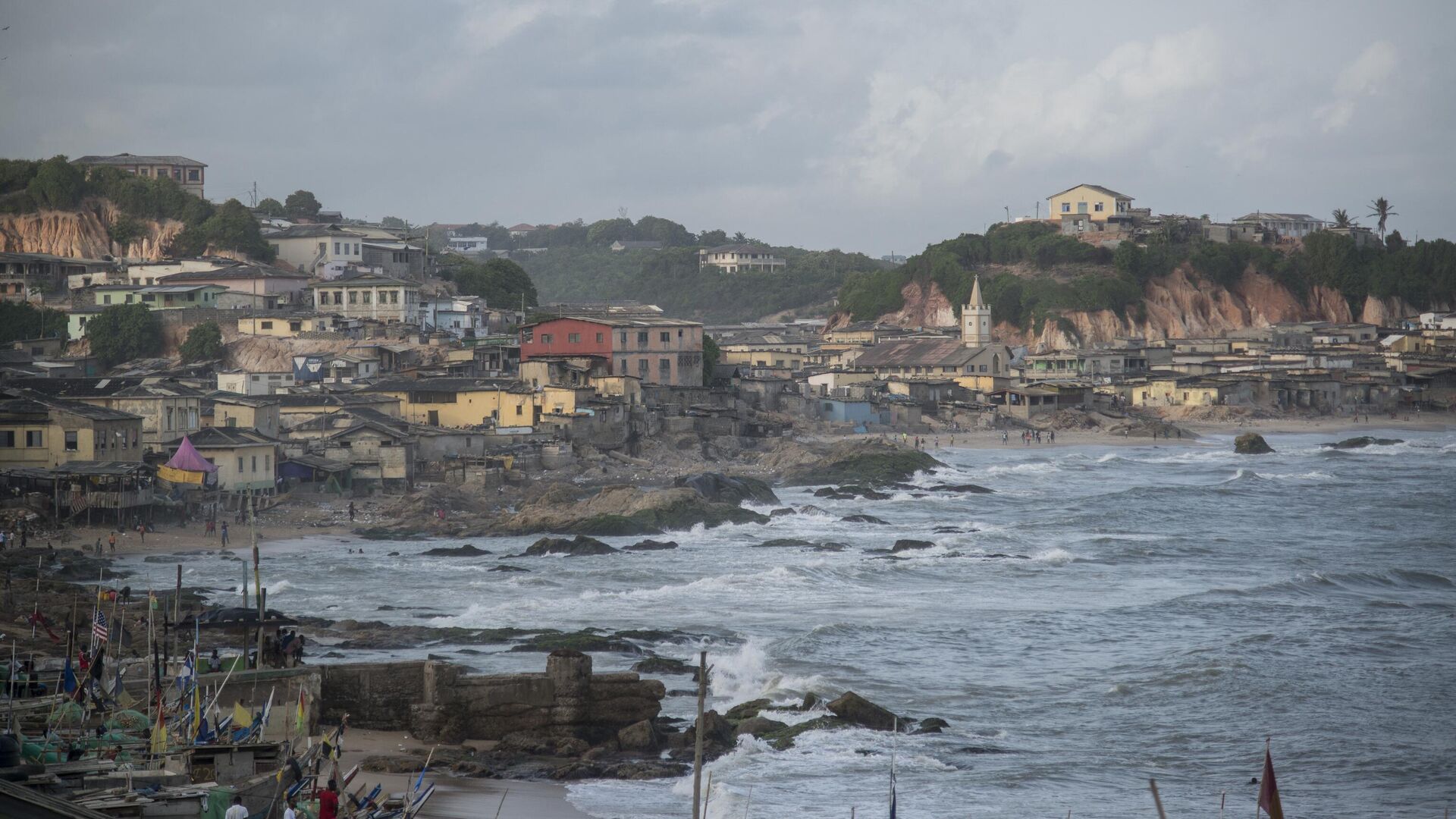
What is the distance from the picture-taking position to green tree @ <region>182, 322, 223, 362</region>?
62078 millimetres

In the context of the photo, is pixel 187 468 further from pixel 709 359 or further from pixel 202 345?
pixel 709 359

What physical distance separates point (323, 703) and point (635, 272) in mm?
138955

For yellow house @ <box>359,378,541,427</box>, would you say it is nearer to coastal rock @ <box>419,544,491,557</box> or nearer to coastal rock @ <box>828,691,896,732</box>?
coastal rock @ <box>419,544,491,557</box>

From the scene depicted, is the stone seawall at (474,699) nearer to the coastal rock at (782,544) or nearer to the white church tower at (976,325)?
the coastal rock at (782,544)

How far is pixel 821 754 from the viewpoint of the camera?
20.1m

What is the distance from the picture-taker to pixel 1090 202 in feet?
444

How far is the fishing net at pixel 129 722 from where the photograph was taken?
15070 mm

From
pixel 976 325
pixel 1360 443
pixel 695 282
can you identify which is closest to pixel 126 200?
pixel 976 325

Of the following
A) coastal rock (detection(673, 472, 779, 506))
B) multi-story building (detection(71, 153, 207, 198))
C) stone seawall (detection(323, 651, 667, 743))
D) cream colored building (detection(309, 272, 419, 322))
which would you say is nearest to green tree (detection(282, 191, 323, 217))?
multi-story building (detection(71, 153, 207, 198))

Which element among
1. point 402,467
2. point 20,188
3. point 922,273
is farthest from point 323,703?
point 922,273

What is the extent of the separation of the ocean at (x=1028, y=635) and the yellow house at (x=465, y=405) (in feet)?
33.9

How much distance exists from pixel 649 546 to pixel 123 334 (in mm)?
33899

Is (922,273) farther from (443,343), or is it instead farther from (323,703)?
(323,703)

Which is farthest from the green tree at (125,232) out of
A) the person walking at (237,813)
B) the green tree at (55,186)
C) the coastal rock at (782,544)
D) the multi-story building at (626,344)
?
the person walking at (237,813)
